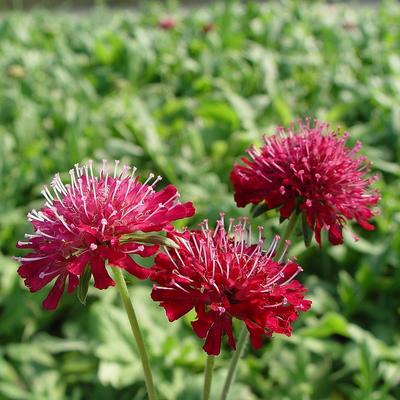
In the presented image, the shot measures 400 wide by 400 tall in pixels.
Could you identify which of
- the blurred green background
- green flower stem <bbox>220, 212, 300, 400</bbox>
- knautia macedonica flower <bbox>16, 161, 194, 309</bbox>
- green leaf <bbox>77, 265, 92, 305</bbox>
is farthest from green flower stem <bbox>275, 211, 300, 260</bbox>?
the blurred green background

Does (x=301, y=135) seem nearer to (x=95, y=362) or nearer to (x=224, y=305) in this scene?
(x=224, y=305)

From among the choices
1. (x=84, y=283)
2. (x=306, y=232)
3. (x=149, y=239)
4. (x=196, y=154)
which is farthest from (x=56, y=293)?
(x=196, y=154)

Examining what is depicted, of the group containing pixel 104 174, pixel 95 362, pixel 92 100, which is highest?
pixel 104 174

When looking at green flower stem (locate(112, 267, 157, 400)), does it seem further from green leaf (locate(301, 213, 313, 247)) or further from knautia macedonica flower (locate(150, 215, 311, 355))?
green leaf (locate(301, 213, 313, 247))

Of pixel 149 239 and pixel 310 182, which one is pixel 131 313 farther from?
pixel 310 182

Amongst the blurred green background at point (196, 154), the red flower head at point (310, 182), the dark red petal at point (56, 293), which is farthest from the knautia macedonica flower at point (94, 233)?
the blurred green background at point (196, 154)

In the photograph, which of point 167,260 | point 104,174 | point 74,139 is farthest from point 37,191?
point 167,260
